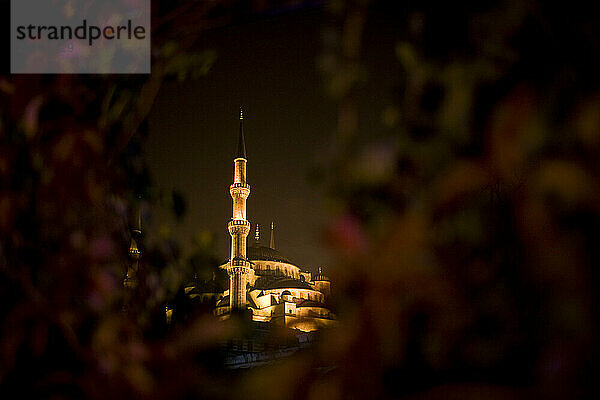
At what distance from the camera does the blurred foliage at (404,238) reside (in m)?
0.57

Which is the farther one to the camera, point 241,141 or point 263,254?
point 263,254

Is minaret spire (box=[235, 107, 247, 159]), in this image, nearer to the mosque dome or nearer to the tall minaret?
the tall minaret

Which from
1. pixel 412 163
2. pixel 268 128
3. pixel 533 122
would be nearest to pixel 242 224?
pixel 268 128

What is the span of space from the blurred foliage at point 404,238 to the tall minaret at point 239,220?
0.20ft

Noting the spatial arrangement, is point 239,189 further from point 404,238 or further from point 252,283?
point 404,238

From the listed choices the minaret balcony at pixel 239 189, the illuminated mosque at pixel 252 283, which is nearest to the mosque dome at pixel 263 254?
the illuminated mosque at pixel 252 283

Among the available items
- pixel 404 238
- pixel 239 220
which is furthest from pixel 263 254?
pixel 404 238

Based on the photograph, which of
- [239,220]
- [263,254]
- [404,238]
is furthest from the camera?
[263,254]

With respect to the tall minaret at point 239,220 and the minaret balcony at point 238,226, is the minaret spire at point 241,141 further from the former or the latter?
the minaret balcony at point 238,226

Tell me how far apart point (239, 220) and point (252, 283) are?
0.52ft

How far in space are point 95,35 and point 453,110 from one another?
2.26ft

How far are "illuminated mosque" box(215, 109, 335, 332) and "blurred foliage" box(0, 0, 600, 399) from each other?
44 mm

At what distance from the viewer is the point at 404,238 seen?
0.65 metres

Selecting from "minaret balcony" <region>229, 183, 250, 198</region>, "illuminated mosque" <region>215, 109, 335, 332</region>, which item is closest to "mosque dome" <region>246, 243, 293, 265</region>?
"illuminated mosque" <region>215, 109, 335, 332</region>
